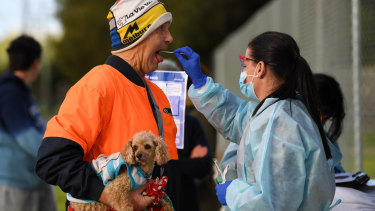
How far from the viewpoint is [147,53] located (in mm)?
2633

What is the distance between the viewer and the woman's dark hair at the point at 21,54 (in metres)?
4.74

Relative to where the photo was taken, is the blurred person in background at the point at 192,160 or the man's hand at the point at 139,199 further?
the blurred person in background at the point at 192,160

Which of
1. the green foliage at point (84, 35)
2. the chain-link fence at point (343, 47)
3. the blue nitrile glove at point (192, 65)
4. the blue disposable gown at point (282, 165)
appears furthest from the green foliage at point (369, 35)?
Result: the green foliage at point (84, 35)

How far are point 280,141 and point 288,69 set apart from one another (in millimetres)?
512

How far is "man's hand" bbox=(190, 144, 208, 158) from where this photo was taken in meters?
4.38

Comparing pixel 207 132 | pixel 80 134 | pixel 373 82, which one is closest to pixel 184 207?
pixel 207 132

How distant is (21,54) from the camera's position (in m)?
4.76

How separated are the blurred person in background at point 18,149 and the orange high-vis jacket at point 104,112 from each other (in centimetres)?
208

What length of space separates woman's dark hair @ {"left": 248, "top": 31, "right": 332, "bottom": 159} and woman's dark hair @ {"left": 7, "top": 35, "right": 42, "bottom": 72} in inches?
105

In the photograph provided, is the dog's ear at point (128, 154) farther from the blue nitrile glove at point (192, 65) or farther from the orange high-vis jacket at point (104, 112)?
the blue nitrile glove at point (192, 65)

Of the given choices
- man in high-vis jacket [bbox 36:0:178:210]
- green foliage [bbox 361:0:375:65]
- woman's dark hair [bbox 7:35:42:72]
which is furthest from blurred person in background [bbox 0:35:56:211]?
green foliage [bbox 361:0:375:65]

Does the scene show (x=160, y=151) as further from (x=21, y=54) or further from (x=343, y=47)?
(x=343, y=47)

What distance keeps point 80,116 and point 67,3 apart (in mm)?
36751

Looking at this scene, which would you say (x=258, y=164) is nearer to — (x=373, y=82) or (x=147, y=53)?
(x=147, y=53)
